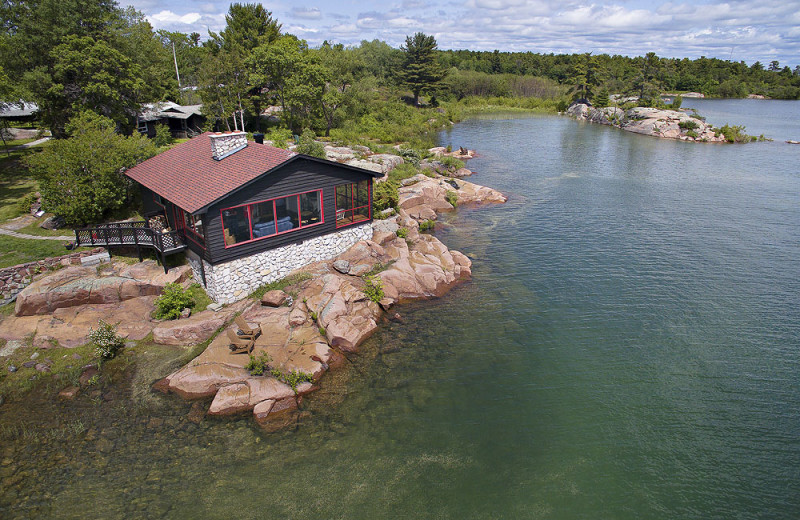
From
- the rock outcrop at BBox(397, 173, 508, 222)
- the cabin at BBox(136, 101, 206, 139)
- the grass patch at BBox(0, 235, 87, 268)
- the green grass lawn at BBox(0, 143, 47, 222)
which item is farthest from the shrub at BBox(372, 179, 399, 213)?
the cabin at BBox(136, 101, 206, 139)

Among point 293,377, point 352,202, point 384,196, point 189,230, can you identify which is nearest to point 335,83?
point 384,196

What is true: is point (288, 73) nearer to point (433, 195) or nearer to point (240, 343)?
point (433, 195)

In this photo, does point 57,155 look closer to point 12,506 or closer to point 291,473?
point 12,506

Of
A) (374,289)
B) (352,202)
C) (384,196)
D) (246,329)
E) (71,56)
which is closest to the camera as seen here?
(246,329)

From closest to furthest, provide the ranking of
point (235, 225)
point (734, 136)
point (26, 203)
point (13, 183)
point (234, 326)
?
point (234, 326)
point (235, 225)
point (26, 203)
point (13, 183)
point (734, 136)

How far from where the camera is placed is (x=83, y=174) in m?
26.3

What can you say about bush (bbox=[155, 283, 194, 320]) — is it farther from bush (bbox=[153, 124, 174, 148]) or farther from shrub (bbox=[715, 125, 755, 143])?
shrub (bbox=[715, 125, 755, 143])

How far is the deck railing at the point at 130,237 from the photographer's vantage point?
2338 centimetres

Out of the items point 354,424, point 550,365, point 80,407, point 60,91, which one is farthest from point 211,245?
point 60,91

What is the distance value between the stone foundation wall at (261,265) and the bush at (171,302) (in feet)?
4.20

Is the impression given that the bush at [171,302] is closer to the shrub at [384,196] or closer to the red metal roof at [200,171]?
the red metal roof at [200,171]

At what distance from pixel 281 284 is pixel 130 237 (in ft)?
28.1

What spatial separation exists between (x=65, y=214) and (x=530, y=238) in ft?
98.3

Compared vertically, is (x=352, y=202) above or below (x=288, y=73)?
below
